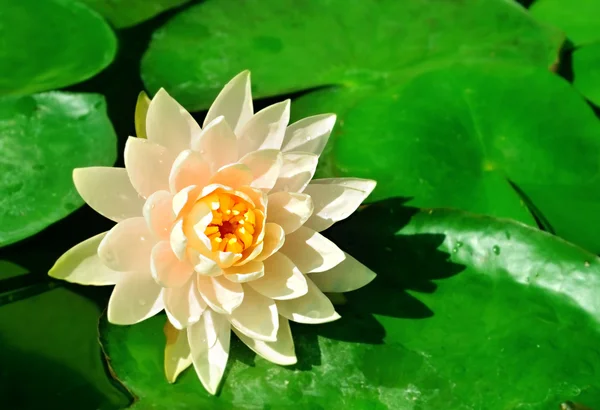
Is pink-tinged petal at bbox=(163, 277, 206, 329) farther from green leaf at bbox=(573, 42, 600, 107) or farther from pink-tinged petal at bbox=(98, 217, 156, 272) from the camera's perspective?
green leaf at bbox=(573, 42, 600, 107)

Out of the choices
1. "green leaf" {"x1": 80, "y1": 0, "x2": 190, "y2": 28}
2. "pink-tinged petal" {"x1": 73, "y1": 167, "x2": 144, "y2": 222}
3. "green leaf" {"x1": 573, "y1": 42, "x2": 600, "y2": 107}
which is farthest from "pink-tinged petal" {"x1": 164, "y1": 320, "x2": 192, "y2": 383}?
"green leaf" {"x1": 573, "y1": 42, "x2": 600, "y2": 107}

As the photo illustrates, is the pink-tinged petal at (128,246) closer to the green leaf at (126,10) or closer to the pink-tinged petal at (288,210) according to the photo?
the pink-tinged petal at (288,210)

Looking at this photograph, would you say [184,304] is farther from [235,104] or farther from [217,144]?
[235,104]

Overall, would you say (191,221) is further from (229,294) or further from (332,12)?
(332,12)

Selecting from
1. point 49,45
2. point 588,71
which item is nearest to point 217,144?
point 49,45

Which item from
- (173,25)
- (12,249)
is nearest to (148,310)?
(12,249)

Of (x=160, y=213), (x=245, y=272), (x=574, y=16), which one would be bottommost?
(x=245, y=272)
